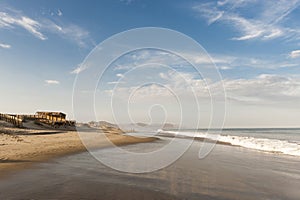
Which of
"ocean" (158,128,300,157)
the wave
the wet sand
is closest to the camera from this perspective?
the wet sand

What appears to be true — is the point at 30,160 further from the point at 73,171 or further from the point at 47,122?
the point at 47,122

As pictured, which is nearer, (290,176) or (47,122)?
(290,176)

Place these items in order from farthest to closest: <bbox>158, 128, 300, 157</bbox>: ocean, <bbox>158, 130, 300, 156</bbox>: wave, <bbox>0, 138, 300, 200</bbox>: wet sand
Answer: <bbox>158, 128, 300, 157</bbox>: ocean, <bbox>158, 130, 300, 156</bbox>: wave, <bbox>0, 138, 300, 200</bbox>: wet sand

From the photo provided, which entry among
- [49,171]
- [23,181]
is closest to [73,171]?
[49,171]

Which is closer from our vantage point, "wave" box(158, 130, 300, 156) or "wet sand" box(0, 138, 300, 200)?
"wet sand" box(0, 138, 300, 200)

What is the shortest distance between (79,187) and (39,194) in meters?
1.38

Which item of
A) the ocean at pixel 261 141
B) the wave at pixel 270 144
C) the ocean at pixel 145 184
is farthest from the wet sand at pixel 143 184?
the ocean at pixel 261 141

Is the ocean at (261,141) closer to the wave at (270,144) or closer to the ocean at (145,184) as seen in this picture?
the wave at (270,144)

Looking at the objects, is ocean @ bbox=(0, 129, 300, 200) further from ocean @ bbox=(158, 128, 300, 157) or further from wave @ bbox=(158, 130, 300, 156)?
ocean @ bbox=(158, 128, 300, 157)

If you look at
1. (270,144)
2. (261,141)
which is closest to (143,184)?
(270,144)

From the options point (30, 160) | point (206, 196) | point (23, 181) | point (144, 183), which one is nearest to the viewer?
point (206, 196)

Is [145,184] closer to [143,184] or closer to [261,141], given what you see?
[143,184]

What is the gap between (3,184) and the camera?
8.07 m

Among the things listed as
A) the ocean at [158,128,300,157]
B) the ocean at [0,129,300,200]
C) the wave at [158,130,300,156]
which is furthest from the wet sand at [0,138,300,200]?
the ocean at [158,128,300,157]
